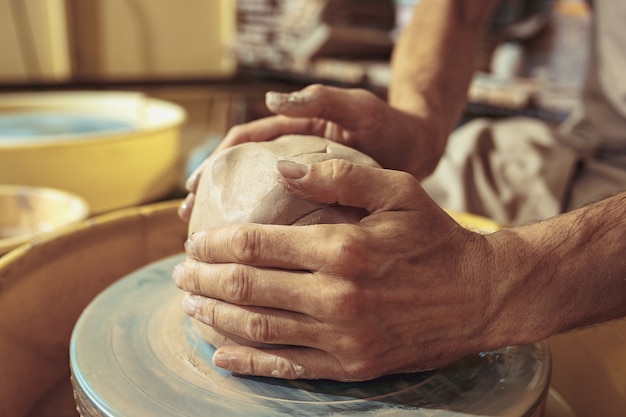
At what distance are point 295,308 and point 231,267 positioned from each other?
85 mm

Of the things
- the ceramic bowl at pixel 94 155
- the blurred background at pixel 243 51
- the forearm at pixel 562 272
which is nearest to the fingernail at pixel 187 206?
the forearm at pixel 562 272

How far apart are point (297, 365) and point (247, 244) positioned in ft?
0.53

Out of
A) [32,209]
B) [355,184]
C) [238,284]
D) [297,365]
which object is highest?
[355,184]

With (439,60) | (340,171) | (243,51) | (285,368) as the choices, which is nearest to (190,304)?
(285,368)

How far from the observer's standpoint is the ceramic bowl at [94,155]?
1.43 meters

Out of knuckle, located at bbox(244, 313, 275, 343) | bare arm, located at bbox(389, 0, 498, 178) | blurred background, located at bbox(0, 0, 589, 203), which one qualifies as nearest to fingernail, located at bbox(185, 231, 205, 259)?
knuckle, located at bbox(244, 313, 275, 343)

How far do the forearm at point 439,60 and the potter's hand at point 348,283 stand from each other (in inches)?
21.4

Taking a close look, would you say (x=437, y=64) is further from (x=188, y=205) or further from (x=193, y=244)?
(x=193, y=244)

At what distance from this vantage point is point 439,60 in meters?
1.34

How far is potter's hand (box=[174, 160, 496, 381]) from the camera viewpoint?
608mm

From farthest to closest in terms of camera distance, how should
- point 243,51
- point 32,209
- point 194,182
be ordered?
1. point 243,51
2. point 32,209
3. point 194,182

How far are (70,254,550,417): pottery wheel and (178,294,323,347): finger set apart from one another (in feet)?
0.25

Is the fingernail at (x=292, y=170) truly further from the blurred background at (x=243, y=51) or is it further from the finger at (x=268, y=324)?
the blurred background at (x=243, y=51)

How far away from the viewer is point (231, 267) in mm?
623
